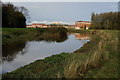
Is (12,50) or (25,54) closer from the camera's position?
(25,54)

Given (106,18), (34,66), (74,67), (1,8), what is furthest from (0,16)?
(106,18)

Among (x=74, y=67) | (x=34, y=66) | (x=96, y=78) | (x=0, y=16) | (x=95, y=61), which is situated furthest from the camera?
(x=0, y=16)

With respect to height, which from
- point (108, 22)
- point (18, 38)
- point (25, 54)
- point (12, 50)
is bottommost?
point (25, 54)

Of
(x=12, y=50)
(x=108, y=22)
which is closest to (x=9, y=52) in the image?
(x=12, y=50)

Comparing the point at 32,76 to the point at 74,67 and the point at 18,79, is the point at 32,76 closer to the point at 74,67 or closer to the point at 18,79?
the point at 18,79

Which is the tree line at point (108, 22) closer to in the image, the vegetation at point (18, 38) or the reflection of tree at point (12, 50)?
the vegetation at point (18, 38)

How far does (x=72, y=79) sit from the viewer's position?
7141mm

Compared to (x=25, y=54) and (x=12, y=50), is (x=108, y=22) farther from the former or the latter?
(x=25, y=54)

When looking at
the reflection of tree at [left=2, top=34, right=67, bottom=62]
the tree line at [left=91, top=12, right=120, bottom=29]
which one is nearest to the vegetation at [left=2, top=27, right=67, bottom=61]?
the reflection of tree at [left=2, top=34, right=67, bottom=62]

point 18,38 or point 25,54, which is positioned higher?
point 18,38

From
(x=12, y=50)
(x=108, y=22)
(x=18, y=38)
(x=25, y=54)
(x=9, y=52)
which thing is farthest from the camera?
(x=108, y=22)

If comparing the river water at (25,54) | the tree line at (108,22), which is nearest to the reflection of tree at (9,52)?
the river water at (25,54)

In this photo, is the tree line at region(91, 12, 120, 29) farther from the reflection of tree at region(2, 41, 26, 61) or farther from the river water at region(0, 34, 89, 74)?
the reflection of tree at region(2, 41, 26, 61)

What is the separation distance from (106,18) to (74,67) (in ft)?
287
